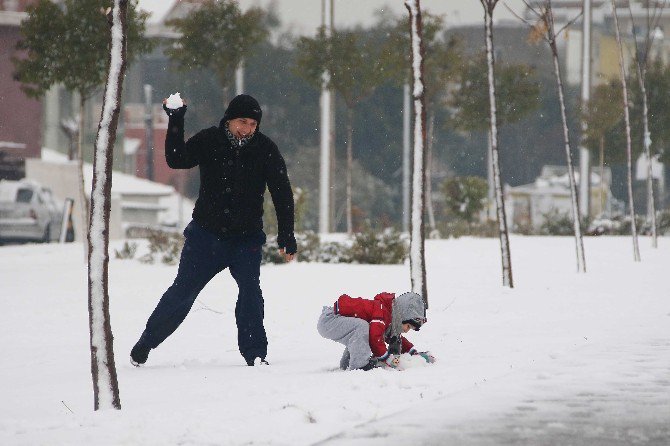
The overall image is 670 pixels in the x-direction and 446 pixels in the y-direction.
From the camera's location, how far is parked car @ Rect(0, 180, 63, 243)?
34250 millimetres

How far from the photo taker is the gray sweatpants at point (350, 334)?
8.08m

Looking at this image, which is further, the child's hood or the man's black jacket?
the man's black jacket

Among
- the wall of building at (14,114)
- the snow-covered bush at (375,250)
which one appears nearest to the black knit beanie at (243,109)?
the snow-covered bush at (375,250)

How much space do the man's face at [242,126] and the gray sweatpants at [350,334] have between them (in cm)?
118

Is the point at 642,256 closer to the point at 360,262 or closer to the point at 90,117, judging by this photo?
the point at 360,262

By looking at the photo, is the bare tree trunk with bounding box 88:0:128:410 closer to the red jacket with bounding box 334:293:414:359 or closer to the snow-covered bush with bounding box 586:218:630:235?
the red jacket with bounding box 334:293:414:359

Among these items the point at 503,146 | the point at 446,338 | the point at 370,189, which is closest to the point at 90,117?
the point at 370,189

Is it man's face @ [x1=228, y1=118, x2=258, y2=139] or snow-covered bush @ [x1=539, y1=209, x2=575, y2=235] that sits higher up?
man's face @ [x1=228, y1=118, x2=258, y2=139]

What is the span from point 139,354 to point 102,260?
2162mm

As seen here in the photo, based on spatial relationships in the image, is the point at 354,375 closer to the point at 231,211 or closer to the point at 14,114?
the point at 231,211

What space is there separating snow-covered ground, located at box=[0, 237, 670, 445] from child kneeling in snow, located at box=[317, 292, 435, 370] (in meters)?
0.19

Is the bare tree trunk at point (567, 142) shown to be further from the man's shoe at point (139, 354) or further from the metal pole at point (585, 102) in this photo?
the metal pole at point (585, 102)

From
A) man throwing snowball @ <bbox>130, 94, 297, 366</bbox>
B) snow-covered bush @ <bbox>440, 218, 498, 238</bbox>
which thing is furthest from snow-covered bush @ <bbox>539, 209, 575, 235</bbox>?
man throwing snowball @ <bbox>130, 94, 297, 366</bbox>

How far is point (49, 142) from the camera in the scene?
56.1 metres
